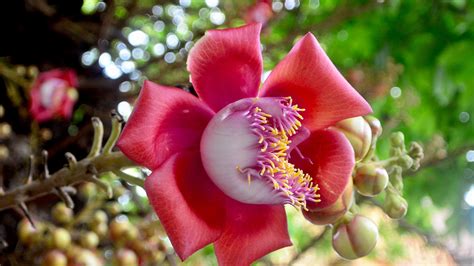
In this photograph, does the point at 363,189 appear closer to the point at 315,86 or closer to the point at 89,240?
the point at 315,86

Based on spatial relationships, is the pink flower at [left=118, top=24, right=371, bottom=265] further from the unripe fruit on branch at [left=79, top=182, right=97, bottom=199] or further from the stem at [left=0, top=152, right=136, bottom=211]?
the unripe fruit on branch at [left=79, top=182, right=97, bottom=199]

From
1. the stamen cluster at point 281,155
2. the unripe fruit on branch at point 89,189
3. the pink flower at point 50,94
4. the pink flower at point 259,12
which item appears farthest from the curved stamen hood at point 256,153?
the pink flower at point 259,12

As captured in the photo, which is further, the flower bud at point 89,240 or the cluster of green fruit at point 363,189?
the flower bud at point 89,240

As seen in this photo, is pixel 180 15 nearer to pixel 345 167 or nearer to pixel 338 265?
pixel 338 265

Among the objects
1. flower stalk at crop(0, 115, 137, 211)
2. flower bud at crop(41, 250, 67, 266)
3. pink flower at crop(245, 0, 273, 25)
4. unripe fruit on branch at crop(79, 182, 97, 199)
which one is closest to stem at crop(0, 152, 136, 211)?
flower stalk at crop(0, 115, 137, 211)

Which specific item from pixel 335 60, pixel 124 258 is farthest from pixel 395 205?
pixel 335 60

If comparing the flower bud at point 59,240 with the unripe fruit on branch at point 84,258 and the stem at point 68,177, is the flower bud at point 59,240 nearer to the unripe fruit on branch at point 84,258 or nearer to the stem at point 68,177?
the unripe fruit on branch at point 84,258

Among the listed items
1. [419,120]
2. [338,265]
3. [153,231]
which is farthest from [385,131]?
[153,231]

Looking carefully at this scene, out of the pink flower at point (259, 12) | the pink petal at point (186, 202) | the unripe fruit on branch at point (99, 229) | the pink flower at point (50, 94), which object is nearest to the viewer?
the pink petal at point (186, 202)
